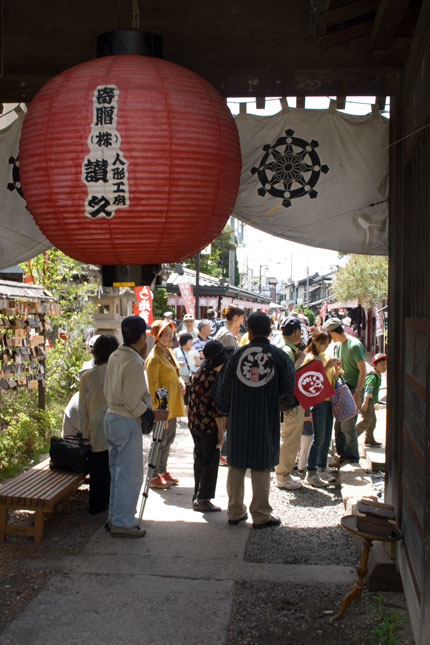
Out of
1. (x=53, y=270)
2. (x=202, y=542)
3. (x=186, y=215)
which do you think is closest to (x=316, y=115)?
(x=186, y=215)

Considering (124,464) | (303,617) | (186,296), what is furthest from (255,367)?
(186,296)

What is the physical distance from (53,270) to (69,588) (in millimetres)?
8895

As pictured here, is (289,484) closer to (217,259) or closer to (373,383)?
(373,383)

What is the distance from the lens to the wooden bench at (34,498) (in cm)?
536

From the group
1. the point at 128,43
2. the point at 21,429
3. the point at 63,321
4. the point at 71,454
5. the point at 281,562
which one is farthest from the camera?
the point at 63,321

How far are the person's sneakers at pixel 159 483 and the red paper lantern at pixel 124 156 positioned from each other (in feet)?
13.3

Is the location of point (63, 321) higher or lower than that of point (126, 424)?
higher

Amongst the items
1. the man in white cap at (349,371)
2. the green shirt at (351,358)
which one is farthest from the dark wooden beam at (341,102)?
the green shirt at (351,358)

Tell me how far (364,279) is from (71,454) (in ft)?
79.5

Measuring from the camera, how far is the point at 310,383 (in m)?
6.89

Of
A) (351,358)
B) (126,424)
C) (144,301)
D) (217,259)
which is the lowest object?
(126,424)

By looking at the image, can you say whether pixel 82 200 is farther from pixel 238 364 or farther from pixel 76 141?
pixel 238 364

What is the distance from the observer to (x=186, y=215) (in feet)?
12.0

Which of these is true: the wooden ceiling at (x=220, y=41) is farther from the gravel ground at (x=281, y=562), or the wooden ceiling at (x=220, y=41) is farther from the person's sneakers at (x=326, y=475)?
the person's sneakers at (x=326, y=475)
